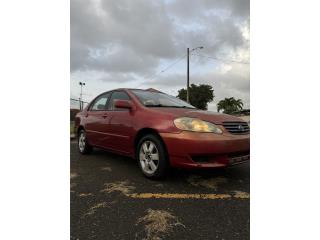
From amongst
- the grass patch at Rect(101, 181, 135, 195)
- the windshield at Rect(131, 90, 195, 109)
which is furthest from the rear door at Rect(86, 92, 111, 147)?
the grass patch at Rect(101, 181, 135, 195)

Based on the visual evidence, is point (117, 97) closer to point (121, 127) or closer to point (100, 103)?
point (100, 103)

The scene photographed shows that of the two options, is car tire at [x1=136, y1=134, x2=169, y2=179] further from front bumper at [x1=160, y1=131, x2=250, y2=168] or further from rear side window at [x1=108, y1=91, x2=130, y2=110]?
rear side window at [x1=108, y1=91, x2=130, y2=110]

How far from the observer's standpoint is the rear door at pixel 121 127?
4.01m

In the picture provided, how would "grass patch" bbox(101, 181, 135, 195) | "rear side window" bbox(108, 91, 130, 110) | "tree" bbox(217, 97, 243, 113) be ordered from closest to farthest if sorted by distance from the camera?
"grass patch" bbox(101, 181, 135, 195) → "rear side window" bbox(108, 91, 130, 110) → "tree" bbox(217, 97, 243, 113)

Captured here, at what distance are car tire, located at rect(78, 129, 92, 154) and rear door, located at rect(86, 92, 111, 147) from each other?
0.22 meters

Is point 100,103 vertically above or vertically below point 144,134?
above

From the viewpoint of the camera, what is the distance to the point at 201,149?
318 cm

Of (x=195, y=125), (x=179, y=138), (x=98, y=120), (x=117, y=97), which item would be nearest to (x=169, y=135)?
(x=179, y=138)

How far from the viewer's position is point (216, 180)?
11.9ft

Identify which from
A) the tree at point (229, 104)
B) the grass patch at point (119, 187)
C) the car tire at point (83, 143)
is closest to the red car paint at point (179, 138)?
the grass patch at point (119, 187)

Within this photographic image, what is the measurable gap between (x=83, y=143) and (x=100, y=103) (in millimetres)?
957

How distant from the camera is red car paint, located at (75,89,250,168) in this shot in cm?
321
